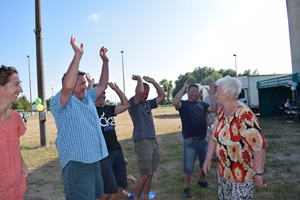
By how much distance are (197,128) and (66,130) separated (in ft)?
9.48

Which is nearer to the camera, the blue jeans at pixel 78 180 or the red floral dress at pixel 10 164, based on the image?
the red floral dress at pixel 10 164

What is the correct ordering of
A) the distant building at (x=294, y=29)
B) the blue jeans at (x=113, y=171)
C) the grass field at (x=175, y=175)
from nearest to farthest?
the blue jeans at (x=113, y=171), the grass field at (x=175, y=175), the distant building at (x=294, y=29)

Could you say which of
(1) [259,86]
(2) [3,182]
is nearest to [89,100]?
(2) [3,182]

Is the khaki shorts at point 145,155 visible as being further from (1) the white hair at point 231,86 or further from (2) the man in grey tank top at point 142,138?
(1) the white hair at point 231,86

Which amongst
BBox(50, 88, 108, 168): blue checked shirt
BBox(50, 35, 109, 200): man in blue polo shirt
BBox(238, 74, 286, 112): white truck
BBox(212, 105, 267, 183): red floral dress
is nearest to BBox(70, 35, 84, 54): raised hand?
BBox(50, 35, 109, 200): man in blue polo shirt

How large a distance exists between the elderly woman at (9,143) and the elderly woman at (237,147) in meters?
1.95

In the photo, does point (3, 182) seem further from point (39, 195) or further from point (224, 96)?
point (39, 195)

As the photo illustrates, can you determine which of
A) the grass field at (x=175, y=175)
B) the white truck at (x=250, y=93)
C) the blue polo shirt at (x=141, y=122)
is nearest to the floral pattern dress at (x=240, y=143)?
the blue polo shirt at (x=141, y=122)

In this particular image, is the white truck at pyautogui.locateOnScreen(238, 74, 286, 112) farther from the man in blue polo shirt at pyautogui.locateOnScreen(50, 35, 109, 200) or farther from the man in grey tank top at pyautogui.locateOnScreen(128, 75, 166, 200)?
the man in blue polo shirt at pyautogui.locateOnScreen(50, 35, 109, 200)

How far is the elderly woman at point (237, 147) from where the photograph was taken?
266 cm

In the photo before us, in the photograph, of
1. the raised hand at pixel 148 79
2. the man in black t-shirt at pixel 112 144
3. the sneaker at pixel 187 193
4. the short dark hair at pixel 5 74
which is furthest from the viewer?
the sneaker at pixel 187 193

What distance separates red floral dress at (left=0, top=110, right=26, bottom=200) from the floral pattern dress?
1.95 m

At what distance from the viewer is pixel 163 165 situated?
7199 millimetres

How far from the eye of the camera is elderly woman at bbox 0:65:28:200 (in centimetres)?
229
